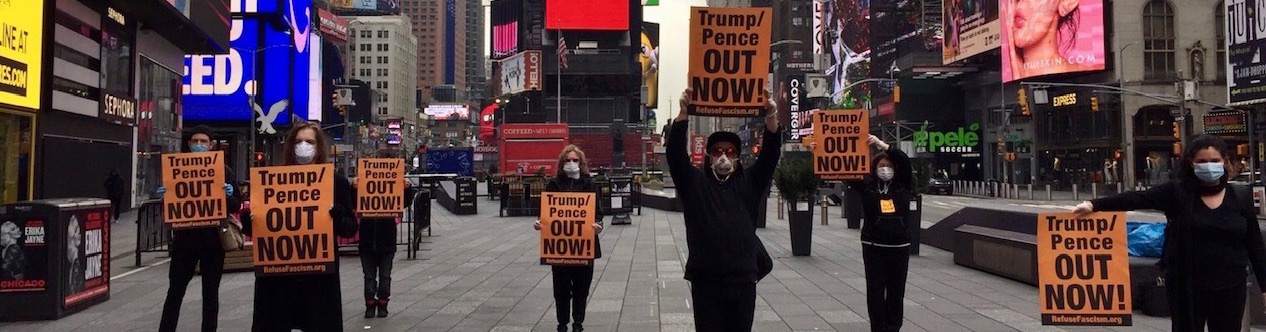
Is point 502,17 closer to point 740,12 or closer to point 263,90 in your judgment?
point 263,90

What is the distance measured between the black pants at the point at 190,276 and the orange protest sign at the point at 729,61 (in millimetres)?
4219

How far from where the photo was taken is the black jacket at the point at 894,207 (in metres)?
6.98

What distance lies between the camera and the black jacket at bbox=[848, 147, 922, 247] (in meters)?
6.98

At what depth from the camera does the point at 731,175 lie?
477cm

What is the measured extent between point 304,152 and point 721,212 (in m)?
2.83

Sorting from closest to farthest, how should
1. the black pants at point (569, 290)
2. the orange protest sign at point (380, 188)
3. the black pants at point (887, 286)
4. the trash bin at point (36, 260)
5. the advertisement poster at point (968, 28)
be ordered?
the black pants at point (887, 286) → the black pants at point (569, 290) → the trash bin at point (36, 260) → the orange protest sign at point (380, 188) → the advertisement poster at point (968, 28)

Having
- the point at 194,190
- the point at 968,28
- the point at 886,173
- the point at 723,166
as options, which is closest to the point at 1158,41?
the point at 968,28

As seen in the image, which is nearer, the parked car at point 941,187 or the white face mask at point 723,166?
the white face mask at point 723,166

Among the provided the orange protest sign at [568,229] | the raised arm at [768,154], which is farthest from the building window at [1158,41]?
the raised arm at [768,154]

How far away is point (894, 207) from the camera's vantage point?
7133 millimetres

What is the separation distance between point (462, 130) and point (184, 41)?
15130cm

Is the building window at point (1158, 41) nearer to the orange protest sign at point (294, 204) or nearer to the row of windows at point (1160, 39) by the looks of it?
the row of windows at point (1160, 39)

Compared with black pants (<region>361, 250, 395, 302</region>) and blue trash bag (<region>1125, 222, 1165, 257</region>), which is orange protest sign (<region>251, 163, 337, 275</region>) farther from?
blue trash bag (<region>1125, 222, 1165, 257</region>)

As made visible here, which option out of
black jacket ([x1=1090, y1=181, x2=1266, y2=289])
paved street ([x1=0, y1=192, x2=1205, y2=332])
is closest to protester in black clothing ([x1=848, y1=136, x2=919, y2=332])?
paved street ([x1=0, y1=192, x2=1205, y2=332])
